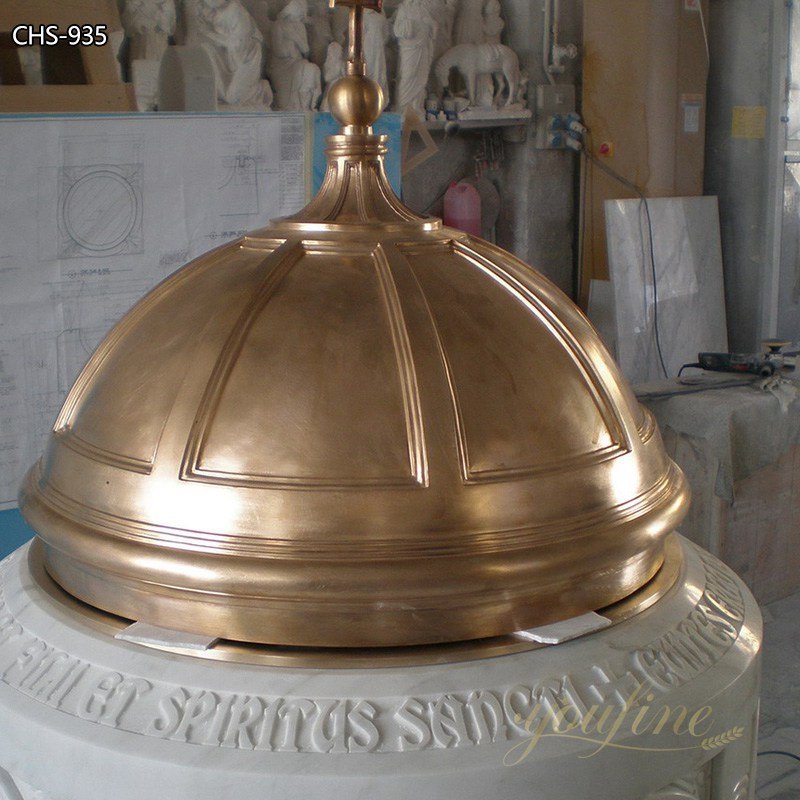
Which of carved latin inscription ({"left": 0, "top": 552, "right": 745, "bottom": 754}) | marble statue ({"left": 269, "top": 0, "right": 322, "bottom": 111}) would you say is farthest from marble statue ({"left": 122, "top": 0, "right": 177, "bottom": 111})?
carved latin inscription ({"left": 0, "top": 552, "right": 745, "bottom": 754})

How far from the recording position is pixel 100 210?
303cm

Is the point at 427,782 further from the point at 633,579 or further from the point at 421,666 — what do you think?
the point at 633,579

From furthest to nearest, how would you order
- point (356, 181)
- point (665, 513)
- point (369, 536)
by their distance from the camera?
1. point (356, 181)
2. point (665, 513)
3. point (369, 536)

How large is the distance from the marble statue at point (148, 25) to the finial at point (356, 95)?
9.82 ft

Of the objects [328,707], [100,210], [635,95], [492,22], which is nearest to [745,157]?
[635,95]

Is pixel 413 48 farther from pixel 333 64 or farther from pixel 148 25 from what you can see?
pixel 148 25

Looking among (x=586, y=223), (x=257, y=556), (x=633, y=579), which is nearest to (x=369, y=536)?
(x=257, y=556)

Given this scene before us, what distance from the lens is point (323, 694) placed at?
121 cm

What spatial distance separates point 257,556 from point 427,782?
34 cm

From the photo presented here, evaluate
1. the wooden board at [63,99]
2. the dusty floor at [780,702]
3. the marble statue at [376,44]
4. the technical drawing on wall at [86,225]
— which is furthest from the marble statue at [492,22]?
the dusty floor at [780,702]

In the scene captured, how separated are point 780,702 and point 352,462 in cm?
310

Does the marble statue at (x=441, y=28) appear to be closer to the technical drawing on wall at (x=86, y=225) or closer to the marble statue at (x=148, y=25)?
the marble statue at (x=148, y=25)

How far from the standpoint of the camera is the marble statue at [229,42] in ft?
15.0

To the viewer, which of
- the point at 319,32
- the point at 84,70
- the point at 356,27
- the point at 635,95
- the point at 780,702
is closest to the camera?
the point at 356,27
